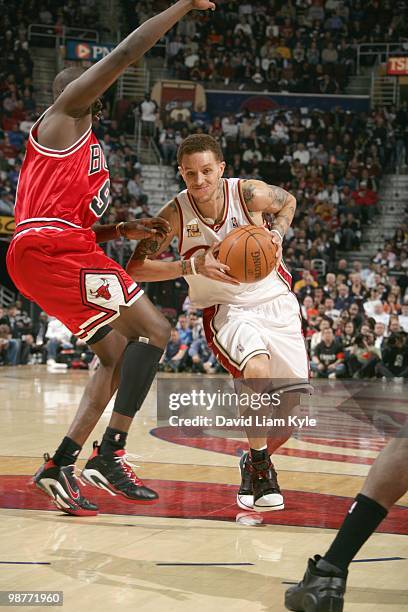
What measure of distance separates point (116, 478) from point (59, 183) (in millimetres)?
1466

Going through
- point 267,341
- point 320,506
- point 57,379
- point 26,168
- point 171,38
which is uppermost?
point 171,38

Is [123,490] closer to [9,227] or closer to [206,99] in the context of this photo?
[9,227]

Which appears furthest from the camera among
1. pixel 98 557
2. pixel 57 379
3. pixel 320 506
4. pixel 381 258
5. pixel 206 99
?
pixel 206 99

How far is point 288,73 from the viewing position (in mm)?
22578

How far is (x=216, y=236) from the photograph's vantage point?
17.1ft

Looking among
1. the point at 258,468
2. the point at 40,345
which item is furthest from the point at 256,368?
the point at 40,345

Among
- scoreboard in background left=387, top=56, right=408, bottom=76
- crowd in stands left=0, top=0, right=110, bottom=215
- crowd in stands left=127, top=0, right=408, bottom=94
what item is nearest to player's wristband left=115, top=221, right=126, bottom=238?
crowd in stands left=0, top=0, right=110, bottom=215

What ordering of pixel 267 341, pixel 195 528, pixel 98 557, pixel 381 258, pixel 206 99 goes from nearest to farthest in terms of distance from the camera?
pixel 98 557
pixel 195 528
pixel 267 341
pixel 381 258
pixel 206 99

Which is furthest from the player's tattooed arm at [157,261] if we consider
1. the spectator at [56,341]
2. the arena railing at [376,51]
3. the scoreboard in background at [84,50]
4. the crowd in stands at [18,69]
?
the arena railing at [376,51]

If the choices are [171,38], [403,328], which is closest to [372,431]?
[403,328]

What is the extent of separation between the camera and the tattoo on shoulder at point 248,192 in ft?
17.2

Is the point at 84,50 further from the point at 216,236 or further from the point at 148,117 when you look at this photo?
the point at 216,236

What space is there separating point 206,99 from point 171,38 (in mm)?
2378

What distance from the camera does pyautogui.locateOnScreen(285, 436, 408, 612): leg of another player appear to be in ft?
9.36
